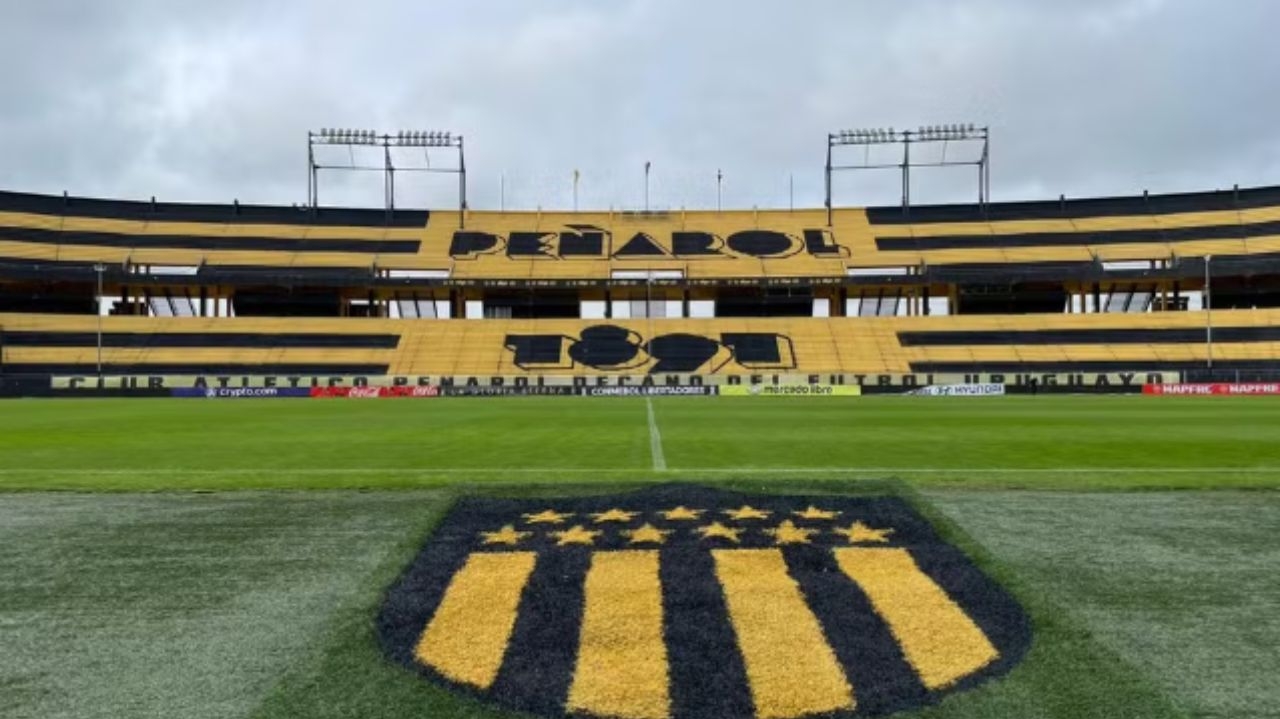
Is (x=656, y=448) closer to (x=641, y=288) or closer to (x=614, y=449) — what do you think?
(x=614, y=449)

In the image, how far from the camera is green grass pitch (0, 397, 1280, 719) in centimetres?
443

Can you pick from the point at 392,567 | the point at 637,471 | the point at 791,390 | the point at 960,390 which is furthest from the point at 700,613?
the point at 960,390

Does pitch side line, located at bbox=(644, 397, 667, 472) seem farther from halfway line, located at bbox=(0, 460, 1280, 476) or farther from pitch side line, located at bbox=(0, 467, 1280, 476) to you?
halfway line, located at bbox=(0, 460, 1280, 476)

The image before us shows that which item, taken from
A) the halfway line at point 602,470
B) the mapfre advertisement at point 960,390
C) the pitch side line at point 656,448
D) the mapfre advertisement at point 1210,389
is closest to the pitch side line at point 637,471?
the halfway line at point 602,470

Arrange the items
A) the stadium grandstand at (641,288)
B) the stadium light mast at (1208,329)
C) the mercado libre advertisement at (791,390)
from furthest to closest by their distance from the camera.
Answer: the stadium grandstand at (641,288) → the stadium light mast at (1208,329) → the mercado libre advertisement at (791,390)

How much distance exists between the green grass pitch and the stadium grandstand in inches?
2051

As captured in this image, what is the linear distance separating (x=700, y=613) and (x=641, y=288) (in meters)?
72.3

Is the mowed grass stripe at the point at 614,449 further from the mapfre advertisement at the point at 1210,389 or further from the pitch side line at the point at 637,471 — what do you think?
the mapfre advertisement at the point at 1210,389

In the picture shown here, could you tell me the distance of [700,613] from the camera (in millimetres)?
5535

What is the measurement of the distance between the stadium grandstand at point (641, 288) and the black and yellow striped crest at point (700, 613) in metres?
57.7

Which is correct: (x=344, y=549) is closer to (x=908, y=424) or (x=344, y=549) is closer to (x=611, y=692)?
(x=611, y=692)

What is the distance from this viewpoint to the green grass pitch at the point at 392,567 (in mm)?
4430

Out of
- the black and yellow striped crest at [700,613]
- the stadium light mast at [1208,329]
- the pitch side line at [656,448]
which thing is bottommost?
the pitch side line at [656,448]

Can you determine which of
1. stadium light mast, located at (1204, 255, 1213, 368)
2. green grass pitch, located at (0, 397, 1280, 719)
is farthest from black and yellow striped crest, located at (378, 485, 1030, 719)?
stadium light mast, located at (1204, 255, 1213, 368)
